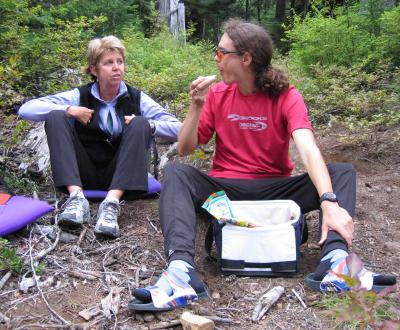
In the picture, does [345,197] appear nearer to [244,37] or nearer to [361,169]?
[244,37]

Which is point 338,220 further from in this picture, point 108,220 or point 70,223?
point 70,223

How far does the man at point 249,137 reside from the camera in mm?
2807

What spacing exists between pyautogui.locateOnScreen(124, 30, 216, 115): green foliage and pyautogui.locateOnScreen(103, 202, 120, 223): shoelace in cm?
259

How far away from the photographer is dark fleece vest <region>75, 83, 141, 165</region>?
12.2 ft

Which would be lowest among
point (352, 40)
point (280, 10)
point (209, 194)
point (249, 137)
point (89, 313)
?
point (89, 313)

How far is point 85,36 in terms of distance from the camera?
7043 millimetres

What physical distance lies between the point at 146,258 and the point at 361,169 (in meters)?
2.70

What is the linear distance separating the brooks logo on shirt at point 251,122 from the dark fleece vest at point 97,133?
982 mm

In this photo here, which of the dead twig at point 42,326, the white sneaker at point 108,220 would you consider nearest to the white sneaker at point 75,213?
the white sneaker at point 108,220

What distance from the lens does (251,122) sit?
318 centimetres

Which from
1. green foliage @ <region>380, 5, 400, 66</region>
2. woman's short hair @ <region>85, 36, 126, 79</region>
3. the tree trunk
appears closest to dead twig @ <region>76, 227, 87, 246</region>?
woman's short hair @ <region>85, 36, 126, 79</region>

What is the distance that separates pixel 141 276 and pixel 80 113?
1346 mm

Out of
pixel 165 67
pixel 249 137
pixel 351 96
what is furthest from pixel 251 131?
→ pixel 165 67

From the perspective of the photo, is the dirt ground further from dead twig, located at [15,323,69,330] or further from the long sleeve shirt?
the long sleeve shirt
